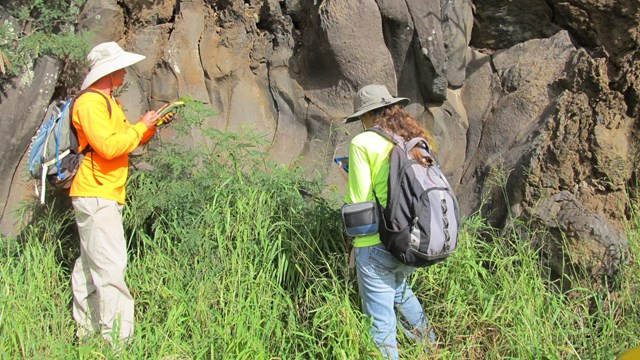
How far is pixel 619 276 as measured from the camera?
4.05 m

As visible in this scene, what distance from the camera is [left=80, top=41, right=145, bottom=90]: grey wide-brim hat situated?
3969mm

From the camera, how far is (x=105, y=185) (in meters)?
3.93

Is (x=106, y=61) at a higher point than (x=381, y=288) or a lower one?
higher

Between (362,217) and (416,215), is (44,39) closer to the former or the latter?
(362,217)

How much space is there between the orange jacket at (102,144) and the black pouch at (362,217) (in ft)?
4.36

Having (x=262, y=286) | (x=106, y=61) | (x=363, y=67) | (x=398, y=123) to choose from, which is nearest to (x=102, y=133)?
(x=106, y=61)

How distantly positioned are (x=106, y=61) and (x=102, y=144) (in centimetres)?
56

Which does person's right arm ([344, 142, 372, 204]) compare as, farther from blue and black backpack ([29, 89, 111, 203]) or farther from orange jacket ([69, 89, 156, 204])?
blue and black backpack ([29, 89, 111, 203])

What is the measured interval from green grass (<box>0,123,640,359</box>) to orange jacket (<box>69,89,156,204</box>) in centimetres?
56

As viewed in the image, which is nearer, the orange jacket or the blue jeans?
the blue jeans

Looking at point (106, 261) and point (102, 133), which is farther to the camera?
point (106, 261)

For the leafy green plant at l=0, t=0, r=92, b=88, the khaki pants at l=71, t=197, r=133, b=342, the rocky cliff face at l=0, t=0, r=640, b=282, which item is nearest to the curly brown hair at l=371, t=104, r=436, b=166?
the rocky cliff face at l=0, t=0, r=640, b=282

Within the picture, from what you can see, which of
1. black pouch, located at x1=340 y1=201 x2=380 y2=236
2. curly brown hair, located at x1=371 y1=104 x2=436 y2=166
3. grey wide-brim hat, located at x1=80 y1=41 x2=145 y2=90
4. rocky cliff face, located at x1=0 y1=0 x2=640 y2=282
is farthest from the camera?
rocky cliff face, located at x1=0 y1=0 x2=640 y2=282

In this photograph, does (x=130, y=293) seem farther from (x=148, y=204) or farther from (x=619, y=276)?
(x=619, y=276)
